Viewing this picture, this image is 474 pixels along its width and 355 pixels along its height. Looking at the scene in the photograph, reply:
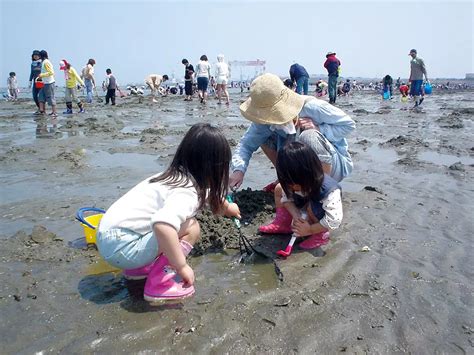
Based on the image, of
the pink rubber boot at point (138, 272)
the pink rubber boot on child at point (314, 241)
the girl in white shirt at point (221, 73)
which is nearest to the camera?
the pink rubber boot at point (138, 272)

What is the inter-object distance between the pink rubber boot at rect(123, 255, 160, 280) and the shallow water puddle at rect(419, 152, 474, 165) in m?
4.37

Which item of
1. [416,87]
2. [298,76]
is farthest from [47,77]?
[416,87]

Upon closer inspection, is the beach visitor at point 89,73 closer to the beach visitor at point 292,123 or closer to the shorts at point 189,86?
→ the shorts at point 189,86

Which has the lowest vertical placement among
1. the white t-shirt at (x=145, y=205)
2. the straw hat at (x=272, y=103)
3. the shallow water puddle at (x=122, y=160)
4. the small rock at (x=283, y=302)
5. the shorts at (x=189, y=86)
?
the small rock at (x=283, y=302)

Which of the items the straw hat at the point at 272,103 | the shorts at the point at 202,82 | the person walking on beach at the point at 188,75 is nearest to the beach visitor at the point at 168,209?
the straw hat at the point at 272,103

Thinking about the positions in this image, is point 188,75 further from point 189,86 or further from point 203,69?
point 203,69

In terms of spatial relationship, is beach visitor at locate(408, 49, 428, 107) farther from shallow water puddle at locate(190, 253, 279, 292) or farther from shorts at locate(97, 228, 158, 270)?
shorts at locate(97, 228, 158, 270)

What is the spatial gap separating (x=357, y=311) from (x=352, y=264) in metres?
0.56

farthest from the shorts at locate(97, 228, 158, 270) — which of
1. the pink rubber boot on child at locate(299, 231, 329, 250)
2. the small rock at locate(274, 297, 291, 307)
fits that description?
the pink rubber boot on child at locate(299, 231, 329, 250)

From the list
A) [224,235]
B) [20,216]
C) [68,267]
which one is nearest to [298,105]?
[224,235]

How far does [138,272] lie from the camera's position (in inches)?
94.1

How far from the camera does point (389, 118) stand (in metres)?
10.6

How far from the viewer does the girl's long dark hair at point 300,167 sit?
2.61m

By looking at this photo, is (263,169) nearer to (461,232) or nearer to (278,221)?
(278,221)
